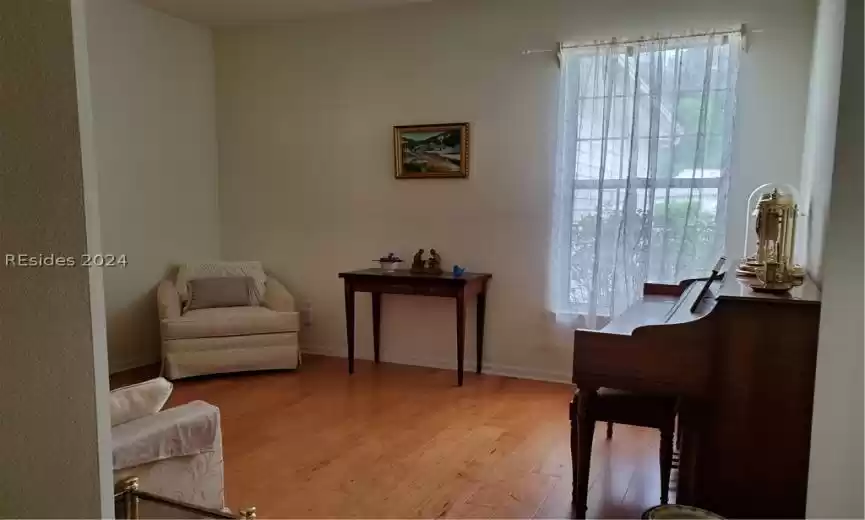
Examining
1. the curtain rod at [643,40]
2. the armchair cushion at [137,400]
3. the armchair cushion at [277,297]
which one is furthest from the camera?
the armchair cushion at [277,297]

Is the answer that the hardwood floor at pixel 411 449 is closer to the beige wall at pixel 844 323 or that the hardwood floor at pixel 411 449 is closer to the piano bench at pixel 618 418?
the piano bench at pixel 618 418

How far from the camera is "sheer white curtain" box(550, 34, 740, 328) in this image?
11.3 ft

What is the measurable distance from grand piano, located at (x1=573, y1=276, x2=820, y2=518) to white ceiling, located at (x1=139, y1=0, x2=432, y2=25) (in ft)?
9.96

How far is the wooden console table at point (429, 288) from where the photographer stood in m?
3.80

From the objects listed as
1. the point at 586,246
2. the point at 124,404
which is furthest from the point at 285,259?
the point at 124,404

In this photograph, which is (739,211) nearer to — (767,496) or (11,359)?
(767,496)

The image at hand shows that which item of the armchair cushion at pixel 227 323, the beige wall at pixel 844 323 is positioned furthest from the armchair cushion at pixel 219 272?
the beige wall at pixel 844 323

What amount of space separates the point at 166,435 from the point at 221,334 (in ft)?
7.81

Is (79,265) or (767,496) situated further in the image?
(767,496)

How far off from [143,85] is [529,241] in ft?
9.66

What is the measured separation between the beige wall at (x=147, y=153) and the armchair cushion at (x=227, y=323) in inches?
20.5

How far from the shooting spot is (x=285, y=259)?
188 inches

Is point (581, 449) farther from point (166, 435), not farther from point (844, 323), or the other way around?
point (166, 435)

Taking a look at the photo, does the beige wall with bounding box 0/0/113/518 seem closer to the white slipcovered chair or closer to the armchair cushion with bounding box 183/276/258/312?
the white slipcovered chair
